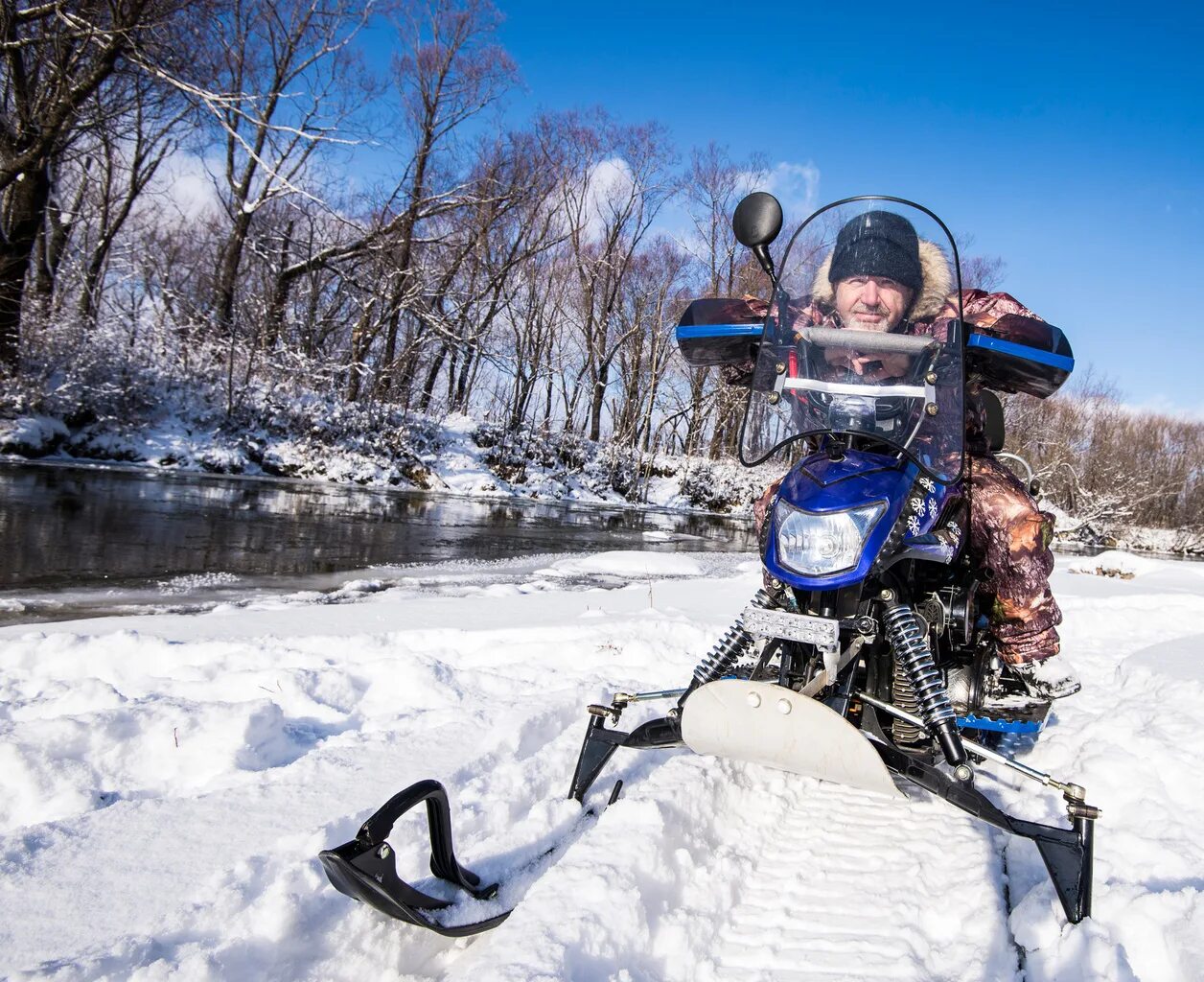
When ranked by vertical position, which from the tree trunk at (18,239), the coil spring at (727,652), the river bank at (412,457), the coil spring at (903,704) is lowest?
the coil spring at (903,704)

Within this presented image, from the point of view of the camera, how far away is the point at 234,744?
2676mm

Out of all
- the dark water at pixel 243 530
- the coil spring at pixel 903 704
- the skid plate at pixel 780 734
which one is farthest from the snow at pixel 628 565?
the skid plate at pixel 780 734

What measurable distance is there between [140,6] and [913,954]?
35.6 ft

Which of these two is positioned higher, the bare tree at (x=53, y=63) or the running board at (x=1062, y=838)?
the bare tree at (x=53, y=63)

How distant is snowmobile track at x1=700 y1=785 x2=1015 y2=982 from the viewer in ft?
5.72

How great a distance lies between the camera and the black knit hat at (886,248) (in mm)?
2586

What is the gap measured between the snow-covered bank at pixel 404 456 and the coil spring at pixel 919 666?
16.5m

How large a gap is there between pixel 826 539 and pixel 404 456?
19.5 metres

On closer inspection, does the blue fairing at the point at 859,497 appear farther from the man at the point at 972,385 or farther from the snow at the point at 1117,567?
the snow at the point at 1117,567

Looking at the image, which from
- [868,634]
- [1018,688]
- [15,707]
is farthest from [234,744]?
[1018,688]

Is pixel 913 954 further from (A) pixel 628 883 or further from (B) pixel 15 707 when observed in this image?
(B) pixel 15 707

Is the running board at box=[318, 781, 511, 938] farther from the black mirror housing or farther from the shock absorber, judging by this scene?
the black mirror housing

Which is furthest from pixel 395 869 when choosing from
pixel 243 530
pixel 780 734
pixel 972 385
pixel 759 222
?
pixel 243 530

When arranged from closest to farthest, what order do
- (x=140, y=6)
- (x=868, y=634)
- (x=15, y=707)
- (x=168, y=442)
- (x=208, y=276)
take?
(x=868, y=634) < (x=15, y=707) < (x=140, y=6) < (x=168, y=442) < (x=208, y=276)
